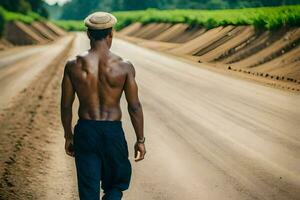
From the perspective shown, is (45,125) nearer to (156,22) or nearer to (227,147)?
(227,147)

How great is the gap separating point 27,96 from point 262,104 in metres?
6.73

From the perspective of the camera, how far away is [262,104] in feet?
42.8

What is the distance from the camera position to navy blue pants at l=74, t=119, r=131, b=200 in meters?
3.95

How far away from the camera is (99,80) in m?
3.96

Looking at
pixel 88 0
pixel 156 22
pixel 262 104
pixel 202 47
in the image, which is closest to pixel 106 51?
pixel 262 104

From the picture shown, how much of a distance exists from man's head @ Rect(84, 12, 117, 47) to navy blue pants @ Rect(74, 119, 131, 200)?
2.19 ft

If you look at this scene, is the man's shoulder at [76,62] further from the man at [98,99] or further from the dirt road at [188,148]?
the dirt road at [188,148]

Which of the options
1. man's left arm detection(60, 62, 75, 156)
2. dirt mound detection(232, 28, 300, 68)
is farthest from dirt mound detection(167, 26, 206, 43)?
man's left arm detection(60, 62, 75, 156)

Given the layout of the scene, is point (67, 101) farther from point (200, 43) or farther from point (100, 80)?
point (200, 43)

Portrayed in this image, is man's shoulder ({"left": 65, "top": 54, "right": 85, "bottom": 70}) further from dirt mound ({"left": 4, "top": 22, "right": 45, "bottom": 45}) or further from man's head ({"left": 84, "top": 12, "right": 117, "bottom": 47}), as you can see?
dirt mound ({"left": 4, "top": 22, "right": 45, "bottom": 45})

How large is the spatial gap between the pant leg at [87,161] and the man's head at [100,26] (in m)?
0.70

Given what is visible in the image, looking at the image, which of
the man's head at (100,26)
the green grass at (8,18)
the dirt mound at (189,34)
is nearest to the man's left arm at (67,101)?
the man's head at (100,26)

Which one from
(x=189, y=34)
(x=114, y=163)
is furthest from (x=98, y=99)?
(x=189, y=34)

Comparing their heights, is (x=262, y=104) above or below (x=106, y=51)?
below
